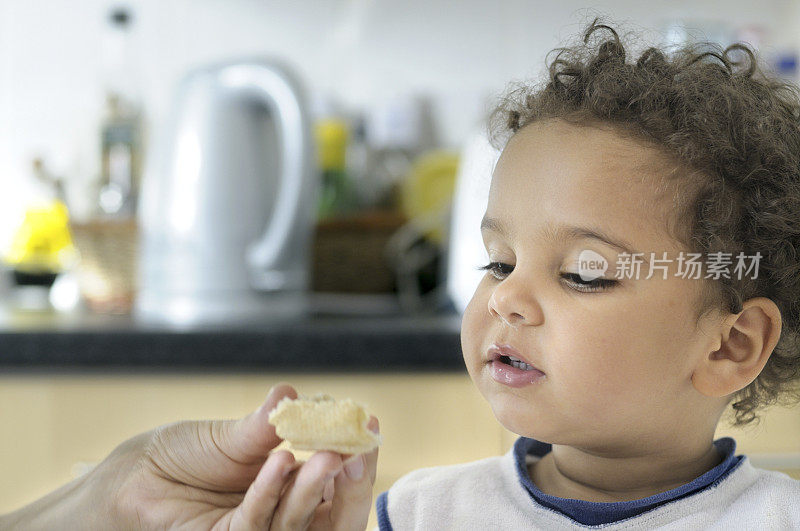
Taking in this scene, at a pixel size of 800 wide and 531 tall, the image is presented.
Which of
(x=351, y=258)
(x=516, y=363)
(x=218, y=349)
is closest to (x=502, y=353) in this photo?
(x=516, y=363)

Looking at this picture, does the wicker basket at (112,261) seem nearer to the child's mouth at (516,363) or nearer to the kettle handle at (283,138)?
the kettle handle at (283,138)

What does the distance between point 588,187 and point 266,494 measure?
0.59 ft

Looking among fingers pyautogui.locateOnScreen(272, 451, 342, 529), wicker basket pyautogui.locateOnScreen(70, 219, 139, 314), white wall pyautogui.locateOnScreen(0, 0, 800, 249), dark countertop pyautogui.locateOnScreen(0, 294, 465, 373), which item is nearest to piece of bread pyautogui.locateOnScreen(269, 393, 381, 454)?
fingers pyautogui.locateOnScreen(272, 451, 342, 529)

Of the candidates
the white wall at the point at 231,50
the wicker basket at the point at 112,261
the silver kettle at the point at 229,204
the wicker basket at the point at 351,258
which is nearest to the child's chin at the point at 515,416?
the silver kettle at the point at 229,204

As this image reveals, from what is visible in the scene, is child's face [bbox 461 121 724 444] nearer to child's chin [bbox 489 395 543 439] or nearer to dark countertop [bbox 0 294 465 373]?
child's chin [bbox 489 395 543 439]

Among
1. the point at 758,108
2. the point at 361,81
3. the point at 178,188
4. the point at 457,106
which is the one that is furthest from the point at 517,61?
the point at 758,108

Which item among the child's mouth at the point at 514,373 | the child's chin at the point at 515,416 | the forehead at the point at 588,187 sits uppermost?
the forehead at the point at 588,187

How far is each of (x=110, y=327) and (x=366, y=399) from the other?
0.87 ft

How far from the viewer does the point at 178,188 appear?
0.97 metres

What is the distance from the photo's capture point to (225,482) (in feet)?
1.35

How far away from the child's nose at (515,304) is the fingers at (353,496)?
84 mm

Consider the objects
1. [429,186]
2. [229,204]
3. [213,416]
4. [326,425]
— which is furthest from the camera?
[429,186]

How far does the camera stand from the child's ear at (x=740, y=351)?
38 centimetres

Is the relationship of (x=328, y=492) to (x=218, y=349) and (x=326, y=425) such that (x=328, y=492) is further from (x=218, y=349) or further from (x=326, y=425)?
(x=218, y=349)
